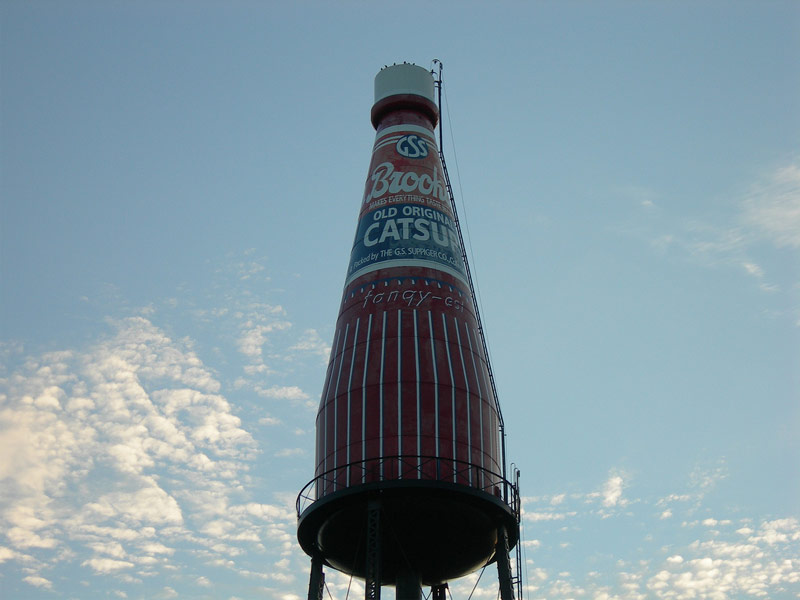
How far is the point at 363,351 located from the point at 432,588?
9.54m

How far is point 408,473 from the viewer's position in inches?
1246

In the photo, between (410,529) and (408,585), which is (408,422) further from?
(408,585)

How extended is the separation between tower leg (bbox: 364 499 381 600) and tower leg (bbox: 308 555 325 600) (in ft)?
12.1

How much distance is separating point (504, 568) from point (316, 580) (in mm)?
6276

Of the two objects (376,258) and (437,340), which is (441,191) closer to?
(376,258)

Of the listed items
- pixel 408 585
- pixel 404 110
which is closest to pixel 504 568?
pixel 408 585

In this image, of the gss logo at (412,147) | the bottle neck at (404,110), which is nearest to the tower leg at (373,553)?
the gss logo at (412,147)

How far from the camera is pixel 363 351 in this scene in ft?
115

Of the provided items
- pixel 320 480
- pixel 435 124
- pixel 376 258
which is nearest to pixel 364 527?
pixel 320 480

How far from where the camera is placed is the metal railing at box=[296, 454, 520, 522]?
31.7 metres

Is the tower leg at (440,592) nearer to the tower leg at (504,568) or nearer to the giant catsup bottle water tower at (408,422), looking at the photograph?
the giant catsup bottle water tower at (408,422)

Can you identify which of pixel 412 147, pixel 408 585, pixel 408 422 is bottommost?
pixel 408 585

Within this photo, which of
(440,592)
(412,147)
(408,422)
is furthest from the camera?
(412,147)

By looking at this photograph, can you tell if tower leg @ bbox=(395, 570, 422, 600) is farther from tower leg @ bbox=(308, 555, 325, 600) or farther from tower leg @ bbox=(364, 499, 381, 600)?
tower leg @ bbox=(364, 499, 381, 600)
